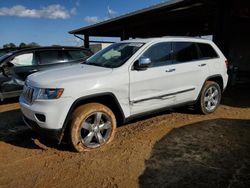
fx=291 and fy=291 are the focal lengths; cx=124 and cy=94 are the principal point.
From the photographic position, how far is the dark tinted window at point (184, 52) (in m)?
5.96

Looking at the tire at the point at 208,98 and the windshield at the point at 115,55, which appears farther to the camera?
the tire at the point at 208,98

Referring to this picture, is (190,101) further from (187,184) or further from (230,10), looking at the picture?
(230,10)

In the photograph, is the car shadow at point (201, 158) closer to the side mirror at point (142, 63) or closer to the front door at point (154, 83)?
the front door at point (154, 83)

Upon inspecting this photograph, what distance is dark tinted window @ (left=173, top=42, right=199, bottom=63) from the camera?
235 inches

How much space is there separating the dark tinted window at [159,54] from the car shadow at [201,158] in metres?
1.37

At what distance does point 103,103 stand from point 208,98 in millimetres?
2928

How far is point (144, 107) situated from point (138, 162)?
1272 mm

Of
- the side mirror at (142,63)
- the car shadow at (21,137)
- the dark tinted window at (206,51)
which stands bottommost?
the car shadow at (21,137)

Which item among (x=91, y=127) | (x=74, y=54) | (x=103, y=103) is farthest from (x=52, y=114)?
(x=74, y=54)

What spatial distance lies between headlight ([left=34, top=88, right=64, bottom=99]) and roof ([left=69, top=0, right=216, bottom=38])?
7320 mm

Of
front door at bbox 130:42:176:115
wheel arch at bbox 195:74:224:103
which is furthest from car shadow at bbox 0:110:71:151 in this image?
wheel arch at bbox 195:74:224:103

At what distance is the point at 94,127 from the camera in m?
4.82

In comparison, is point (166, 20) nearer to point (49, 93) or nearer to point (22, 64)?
point (22, 64)

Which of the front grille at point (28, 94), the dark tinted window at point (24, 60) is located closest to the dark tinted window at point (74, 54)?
the dark tinted window at point (24, 60)
